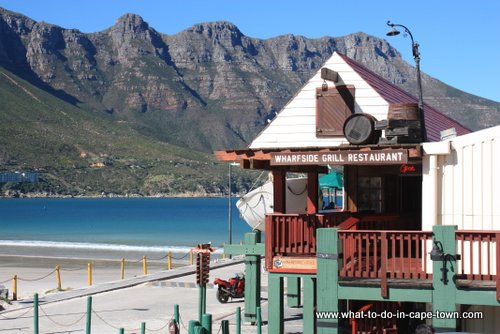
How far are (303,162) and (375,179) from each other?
4224 millimetres

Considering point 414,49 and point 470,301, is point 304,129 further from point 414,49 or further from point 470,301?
point 470,301

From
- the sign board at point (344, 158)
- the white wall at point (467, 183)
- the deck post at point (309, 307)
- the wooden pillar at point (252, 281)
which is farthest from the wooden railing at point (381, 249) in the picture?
the wooden pillar at point (252, 281)

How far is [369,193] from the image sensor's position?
17297 mm

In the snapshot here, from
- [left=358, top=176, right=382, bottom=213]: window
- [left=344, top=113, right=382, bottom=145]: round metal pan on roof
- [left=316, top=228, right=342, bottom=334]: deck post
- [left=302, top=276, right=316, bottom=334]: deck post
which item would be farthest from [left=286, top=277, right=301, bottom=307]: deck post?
[left=316, top=228, right=342, bottom=334]: deck post

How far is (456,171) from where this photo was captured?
42.1ft

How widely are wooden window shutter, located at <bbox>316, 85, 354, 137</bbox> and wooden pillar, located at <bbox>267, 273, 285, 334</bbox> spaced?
10.2 feet

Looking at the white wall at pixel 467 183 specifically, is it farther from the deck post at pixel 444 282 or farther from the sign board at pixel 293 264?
the sign board at pixel 293 264

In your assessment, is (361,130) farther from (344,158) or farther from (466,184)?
(466,184)

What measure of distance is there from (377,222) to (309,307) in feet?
8.44

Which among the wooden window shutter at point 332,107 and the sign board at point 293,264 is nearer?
the sign board at point 293,264

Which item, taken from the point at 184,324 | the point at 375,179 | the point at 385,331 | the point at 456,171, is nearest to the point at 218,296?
the point at 184,324

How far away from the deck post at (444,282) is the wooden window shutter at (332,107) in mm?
4965

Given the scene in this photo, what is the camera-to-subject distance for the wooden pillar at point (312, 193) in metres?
16.1

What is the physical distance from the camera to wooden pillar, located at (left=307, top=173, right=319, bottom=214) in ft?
52.7
